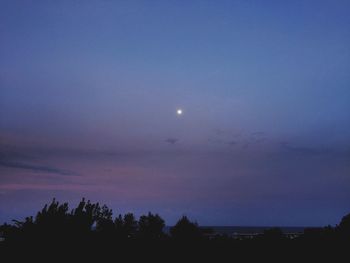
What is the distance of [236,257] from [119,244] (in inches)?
179

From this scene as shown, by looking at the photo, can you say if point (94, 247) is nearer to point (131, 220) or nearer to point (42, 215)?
point (42, 215)

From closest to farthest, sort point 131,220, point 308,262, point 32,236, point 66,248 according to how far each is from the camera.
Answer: point 308,262 < point 66,248 < point 32,236 < point 131,220

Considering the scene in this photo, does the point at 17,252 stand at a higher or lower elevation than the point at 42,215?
lower

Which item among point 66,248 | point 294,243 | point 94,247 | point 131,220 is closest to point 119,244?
point 94,247

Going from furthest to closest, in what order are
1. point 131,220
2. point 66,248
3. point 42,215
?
1. point 131,220
2. point 42,215
3. point 66,248

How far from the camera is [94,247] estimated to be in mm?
12641

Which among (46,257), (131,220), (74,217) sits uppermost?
(131,220)

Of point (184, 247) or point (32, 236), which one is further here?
point (32, 236)

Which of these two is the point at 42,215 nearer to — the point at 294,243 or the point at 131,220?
the point at 294,243

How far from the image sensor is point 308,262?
11.1m

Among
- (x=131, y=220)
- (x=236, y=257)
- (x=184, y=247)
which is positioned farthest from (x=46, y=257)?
(x=131, y=220)

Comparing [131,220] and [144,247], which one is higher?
[131,220]

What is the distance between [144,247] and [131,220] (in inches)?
1183

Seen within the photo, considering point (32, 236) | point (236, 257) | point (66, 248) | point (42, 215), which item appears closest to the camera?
point (236, 257)
